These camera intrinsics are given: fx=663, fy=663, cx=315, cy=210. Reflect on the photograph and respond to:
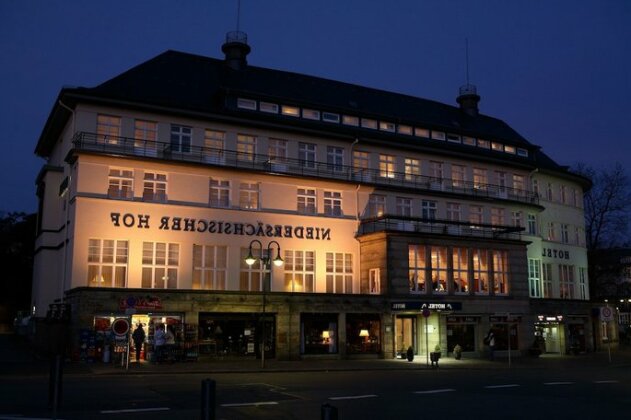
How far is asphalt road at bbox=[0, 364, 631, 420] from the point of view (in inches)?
586

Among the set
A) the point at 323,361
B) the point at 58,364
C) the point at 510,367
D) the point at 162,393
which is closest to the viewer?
the point at 58,364

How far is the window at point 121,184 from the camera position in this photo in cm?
3562

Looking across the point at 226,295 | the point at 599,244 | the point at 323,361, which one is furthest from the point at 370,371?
the point at 599,244

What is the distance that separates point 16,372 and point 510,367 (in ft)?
75.1

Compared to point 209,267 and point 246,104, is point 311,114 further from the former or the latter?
point 209,267

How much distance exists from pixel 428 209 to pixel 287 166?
11.3 metres

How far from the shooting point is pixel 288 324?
3666cm

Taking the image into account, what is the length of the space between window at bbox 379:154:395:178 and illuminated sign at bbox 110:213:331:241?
20.7 ft

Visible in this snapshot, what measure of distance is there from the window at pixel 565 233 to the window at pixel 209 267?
30.1 meters

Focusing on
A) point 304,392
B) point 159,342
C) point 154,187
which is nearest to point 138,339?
point 159,342

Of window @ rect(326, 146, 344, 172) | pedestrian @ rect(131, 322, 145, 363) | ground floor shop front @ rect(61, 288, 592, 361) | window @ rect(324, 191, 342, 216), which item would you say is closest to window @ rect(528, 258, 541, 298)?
ground floor shop front @ rect(61, 288, 592, 361)

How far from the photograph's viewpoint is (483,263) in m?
43.6

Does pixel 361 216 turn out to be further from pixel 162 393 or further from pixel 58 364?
pixel 58 364

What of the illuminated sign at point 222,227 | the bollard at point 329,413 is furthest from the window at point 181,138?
the bollard at point 329,413
